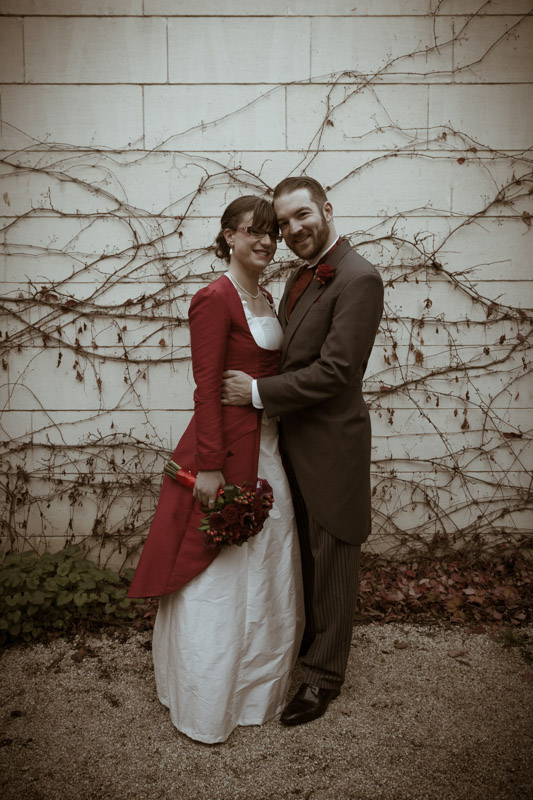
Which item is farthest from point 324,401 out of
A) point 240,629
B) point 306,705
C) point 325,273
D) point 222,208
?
point 222,208

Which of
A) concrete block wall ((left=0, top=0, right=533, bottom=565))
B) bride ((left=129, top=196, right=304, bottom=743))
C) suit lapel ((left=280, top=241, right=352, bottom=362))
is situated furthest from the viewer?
concrete block wall ((left=0, top=0, right=533, bottom=565))

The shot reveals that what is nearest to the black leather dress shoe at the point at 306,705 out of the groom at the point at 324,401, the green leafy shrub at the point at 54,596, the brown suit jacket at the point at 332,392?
the groom at the point at 324,401

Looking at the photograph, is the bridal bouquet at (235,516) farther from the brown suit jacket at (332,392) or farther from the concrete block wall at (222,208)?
the concrete block wall at (222,208)

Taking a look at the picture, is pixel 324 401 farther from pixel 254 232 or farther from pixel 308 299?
pixel 254 232

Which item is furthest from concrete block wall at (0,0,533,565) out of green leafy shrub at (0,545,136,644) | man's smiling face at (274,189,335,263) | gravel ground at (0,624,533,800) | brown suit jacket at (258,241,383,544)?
brown suit jacket at (258,241,383,544)

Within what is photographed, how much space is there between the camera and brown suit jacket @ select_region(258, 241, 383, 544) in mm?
1861

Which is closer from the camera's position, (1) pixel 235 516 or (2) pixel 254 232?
(1) pixel 235 516

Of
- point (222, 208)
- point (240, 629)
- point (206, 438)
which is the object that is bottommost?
point (240, 629)

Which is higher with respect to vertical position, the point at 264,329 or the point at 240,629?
the point at 264,329

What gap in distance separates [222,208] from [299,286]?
1038 millimetres

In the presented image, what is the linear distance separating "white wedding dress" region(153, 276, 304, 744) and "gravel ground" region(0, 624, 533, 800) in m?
0.11

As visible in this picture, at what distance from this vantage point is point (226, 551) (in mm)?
1943

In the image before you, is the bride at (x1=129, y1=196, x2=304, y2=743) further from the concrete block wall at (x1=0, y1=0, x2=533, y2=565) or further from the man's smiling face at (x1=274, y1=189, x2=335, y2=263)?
the concrete block wall at (x1=0, y1=0, x2=533, y2=565)

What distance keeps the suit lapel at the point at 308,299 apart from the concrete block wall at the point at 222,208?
3.12 ft
